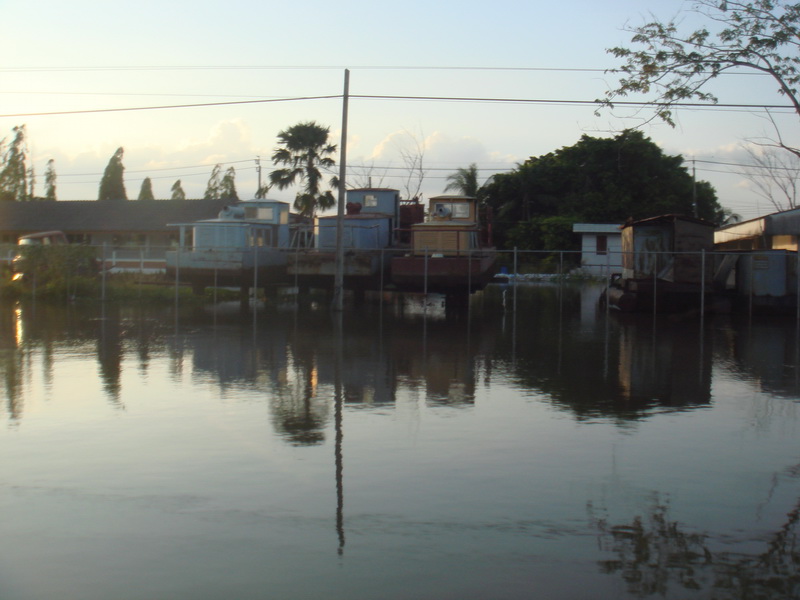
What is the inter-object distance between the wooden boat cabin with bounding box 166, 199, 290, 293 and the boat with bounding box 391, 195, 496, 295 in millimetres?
4449

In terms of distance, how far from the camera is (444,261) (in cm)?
2653

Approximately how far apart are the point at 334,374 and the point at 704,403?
17.9ft

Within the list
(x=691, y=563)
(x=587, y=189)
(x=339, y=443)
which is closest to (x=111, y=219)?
(x=587, y=189)

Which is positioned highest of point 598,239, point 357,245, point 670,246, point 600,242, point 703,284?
point 598,239

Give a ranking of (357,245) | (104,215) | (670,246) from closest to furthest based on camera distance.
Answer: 1. (670,246)
2. (357,245)
3. (104,215)

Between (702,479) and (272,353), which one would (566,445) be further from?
(272,353)

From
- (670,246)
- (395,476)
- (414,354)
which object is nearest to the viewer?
(395,476)

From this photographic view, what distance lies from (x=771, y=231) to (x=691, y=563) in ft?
105

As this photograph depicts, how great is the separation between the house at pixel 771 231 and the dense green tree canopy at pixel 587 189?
648 inches

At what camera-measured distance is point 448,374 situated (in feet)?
44.4

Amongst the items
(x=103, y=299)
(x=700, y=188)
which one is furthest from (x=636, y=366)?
(x=700, y=188)

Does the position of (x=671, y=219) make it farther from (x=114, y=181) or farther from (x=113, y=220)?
(x=114, y=181)

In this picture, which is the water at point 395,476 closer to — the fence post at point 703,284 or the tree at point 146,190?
the fence post at point 703,284

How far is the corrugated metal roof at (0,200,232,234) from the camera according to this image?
164 feet
